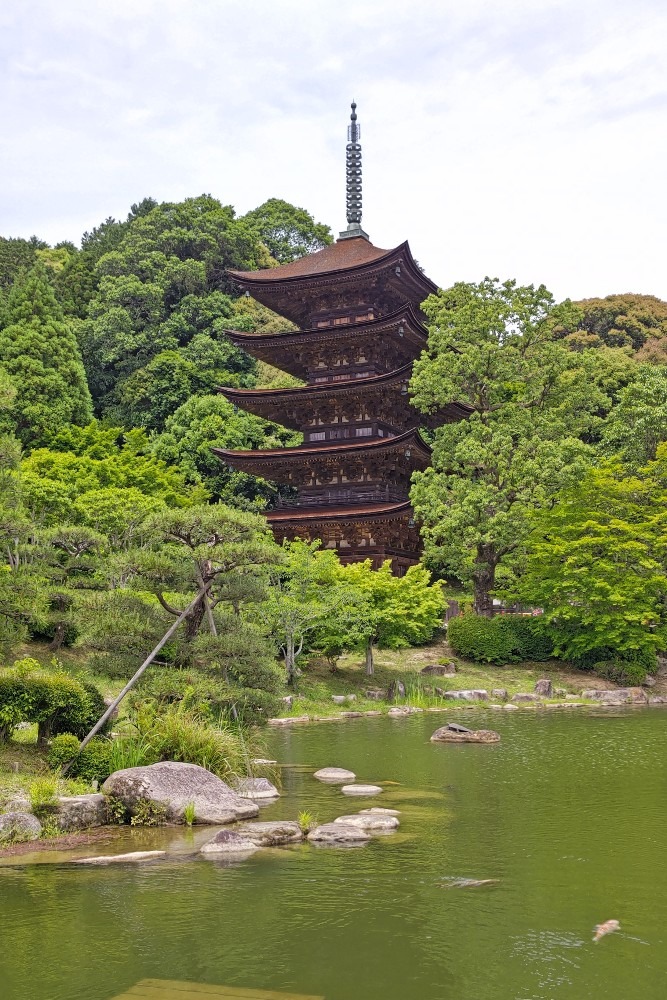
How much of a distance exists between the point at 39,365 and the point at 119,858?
4111 centimetres

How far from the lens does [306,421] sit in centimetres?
4169

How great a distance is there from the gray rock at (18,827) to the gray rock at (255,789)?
3297 millimetres

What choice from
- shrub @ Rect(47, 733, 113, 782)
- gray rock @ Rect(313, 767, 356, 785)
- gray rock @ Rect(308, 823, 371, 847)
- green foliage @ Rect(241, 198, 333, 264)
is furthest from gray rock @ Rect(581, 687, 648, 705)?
green foliage @ Rect(241, 198, 333, 264)

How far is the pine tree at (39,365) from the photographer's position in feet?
151

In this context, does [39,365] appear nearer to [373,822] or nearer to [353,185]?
[353,185]

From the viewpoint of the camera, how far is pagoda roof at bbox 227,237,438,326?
39.1 metres

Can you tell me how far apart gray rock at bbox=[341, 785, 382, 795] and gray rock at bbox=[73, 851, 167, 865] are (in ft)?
14.0

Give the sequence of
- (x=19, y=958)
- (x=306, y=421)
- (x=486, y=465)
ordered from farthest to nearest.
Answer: (x=306, y=421) → (x=486, y=465) → (x=19, y=958)

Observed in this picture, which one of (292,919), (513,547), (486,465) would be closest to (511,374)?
(486,465)

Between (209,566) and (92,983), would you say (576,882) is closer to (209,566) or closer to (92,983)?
(92,983)

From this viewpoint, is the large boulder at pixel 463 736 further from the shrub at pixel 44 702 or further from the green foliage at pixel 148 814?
the green foliage at pixel 148 814

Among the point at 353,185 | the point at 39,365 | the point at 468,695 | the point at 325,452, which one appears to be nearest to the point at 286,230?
the point at 353,185

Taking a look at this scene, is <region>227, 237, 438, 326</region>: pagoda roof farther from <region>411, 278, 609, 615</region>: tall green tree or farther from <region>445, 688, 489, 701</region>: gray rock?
<region>445, 688, 489, 701</region>: gray rock

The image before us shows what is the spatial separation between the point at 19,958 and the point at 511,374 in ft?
102
